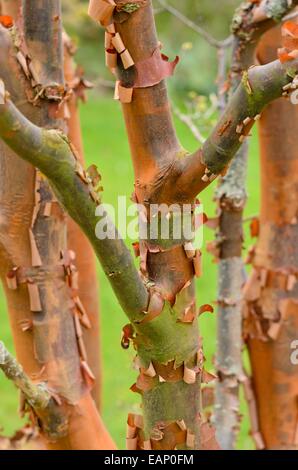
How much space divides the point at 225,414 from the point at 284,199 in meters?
0.41

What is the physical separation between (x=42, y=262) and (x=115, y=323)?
2195 millimetres

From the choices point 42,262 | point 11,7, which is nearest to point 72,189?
point 42,262

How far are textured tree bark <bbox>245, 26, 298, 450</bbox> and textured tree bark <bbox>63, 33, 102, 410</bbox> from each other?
0.30 m

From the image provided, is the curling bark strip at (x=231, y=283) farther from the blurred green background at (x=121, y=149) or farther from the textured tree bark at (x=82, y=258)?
the textured tree bark at (x=82, y=258)

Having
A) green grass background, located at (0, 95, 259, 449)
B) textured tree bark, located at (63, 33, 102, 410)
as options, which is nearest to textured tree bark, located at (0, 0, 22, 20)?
textured tree bark, located at (63, 33, 102, 410)

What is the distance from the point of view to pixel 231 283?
1.37 m

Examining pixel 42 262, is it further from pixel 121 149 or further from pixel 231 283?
pixel 121 149

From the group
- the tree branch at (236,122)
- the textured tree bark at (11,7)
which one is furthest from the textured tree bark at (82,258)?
the tree branch at (236,122)

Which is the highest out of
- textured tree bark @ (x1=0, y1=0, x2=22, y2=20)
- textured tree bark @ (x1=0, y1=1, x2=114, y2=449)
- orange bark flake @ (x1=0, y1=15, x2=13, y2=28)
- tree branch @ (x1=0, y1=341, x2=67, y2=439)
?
textured tree bark @ (x1=0, y1=0, x2=22, y2=20)

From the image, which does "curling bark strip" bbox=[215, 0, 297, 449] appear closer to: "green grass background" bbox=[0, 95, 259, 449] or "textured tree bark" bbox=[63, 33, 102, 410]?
"green grass background" bbox=[0, 95, 259, 449]

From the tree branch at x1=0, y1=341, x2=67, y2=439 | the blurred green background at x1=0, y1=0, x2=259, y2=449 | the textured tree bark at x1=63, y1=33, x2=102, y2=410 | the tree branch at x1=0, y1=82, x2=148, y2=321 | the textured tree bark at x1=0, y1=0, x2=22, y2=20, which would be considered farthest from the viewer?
the blurred green background at x1=0, y1=0, x2=259, y2=449

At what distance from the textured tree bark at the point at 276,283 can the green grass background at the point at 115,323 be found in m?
0.14

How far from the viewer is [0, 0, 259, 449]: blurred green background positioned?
8.47ft
